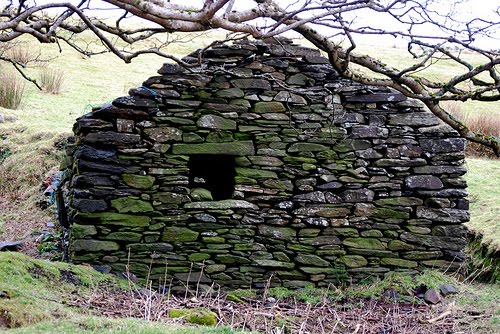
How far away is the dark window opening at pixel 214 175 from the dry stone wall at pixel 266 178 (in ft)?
0.93

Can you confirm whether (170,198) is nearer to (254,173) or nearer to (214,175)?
(254,173)

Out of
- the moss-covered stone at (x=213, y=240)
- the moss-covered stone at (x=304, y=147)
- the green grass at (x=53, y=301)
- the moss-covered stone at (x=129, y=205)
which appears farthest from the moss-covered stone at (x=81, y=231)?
the moss-covered stone at (x=304, y=147)

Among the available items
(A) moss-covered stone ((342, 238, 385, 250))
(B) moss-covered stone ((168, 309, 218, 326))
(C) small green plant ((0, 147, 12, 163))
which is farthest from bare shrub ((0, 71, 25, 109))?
(B) moss-covered stone ((168, 309, 218, 326))

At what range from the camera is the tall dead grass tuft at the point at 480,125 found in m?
12.0

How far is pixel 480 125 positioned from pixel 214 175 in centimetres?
817

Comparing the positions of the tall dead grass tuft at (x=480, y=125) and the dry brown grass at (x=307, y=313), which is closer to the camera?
the dry brown grass at (x=307, y=313)

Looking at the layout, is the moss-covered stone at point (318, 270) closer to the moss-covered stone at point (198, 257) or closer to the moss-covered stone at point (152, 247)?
the moss-covered stone at point (198, 257)

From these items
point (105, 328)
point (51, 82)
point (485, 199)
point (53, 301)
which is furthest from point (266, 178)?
point (51, 82)

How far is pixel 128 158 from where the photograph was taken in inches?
241

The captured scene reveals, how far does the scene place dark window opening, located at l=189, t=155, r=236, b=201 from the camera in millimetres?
7016

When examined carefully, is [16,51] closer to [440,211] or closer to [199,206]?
[199,206]

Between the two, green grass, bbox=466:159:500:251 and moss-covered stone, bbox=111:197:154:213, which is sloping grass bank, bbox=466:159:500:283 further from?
moss-covered stone, bbox=111:197:154:213

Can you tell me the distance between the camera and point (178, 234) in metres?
6.23

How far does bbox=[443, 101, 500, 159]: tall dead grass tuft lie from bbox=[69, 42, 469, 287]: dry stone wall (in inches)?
231
